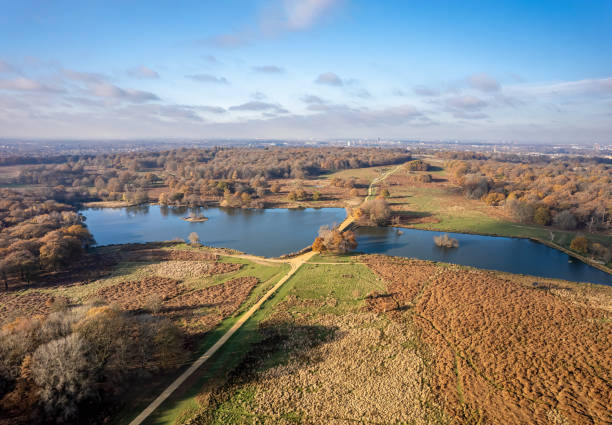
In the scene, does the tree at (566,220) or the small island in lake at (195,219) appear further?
the small island in lake at (195,219)

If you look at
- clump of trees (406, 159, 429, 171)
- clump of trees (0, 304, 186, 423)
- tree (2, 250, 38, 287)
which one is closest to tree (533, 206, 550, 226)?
clump of trees (0, 304, 186, 423)

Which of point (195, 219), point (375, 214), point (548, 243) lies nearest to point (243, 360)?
point (375, 214)

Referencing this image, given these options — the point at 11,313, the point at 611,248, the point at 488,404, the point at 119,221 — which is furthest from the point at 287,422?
the point at 119,221

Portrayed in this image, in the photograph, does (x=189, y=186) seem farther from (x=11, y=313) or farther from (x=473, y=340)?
(x=473, y=340)

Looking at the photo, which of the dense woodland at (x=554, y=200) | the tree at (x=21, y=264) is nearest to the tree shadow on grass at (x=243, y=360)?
the tree at (x=21, y=264)

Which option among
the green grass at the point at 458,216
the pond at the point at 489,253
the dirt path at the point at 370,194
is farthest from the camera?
the dirt path at the point at 370,194

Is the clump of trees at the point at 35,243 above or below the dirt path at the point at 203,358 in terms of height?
above

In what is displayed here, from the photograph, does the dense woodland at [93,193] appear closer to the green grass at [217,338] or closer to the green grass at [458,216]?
the green grass at [217,338]
